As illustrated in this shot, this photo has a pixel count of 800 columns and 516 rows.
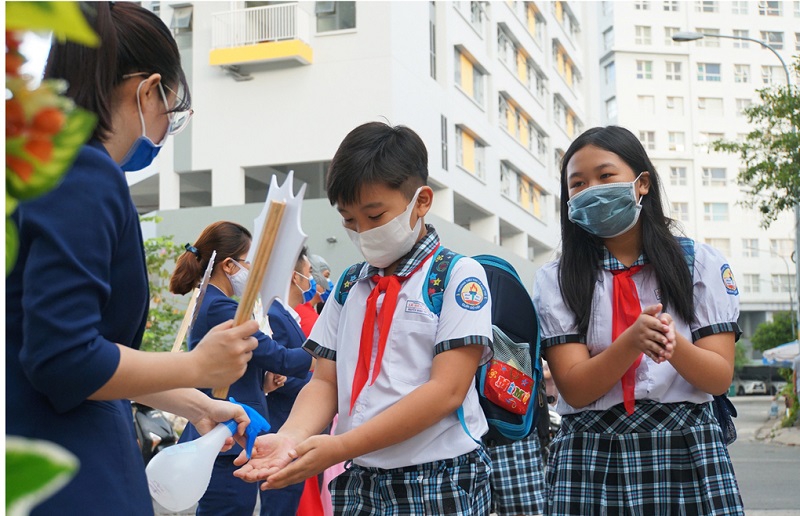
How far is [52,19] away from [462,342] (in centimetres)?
200

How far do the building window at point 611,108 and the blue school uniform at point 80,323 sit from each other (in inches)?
2499

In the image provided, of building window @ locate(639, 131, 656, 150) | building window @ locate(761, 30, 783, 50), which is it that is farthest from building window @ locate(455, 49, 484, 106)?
building window @ locate(761, 30, 783, 50)

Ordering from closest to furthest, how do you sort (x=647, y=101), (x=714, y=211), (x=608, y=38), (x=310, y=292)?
(x=310, y=292) < (x=714, y=211) < (x=647, y=101) < (x=608, y=38)

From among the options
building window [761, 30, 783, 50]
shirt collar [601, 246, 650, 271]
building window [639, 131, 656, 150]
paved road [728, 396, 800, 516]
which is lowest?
paved road [728, 396, 800, 516]

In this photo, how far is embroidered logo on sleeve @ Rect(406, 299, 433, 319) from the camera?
8.14ft

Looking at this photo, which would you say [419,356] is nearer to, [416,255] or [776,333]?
[416,255]

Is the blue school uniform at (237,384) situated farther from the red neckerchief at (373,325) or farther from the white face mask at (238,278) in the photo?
the red neckerchief at (373,325)

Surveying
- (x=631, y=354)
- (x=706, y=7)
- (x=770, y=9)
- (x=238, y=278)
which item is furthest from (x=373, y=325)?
(x=770, y=9)

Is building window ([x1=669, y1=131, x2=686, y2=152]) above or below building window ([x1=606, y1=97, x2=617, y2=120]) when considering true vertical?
below

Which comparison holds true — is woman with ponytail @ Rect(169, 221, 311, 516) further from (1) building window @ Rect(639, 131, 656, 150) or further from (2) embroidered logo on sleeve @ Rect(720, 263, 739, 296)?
(1) building window @ Rect(639, 131, 656, 150)

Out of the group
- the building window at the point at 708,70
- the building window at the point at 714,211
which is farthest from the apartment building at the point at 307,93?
the building window at the point at 708,70

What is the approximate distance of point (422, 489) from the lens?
2.41 meters

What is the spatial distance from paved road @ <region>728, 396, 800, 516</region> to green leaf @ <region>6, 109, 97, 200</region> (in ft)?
26.5

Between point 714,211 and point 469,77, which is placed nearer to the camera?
point 469,77
